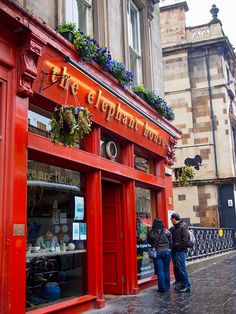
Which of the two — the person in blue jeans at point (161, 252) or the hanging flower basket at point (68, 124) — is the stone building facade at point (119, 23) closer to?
the hanging flower basket at point (68, 124)

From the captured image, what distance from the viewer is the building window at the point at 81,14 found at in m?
8.38

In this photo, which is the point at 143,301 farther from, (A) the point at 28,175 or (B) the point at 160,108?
(B) the point at 160,108

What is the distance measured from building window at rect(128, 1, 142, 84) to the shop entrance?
11.7ft

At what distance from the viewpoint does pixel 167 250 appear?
9375mm

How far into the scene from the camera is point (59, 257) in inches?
283

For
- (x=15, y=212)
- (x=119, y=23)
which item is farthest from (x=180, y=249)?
(x=119, y=23)

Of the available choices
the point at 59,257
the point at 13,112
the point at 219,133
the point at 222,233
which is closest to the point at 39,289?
the point at 59,257

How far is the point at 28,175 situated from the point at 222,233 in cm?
1521

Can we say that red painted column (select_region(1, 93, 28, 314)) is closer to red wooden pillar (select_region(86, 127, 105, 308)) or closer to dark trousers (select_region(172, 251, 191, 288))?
red wooden pillar (select_region(86, 127, 105, 308))

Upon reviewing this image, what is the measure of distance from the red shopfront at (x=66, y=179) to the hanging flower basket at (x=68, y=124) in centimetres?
44

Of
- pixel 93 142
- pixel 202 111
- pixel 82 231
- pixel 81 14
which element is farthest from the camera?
pixel 202 111

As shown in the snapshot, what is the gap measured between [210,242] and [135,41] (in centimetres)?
979

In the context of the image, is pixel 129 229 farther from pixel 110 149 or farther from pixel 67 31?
pixel 67 31

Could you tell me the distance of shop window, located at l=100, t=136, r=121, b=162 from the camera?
355 inches
